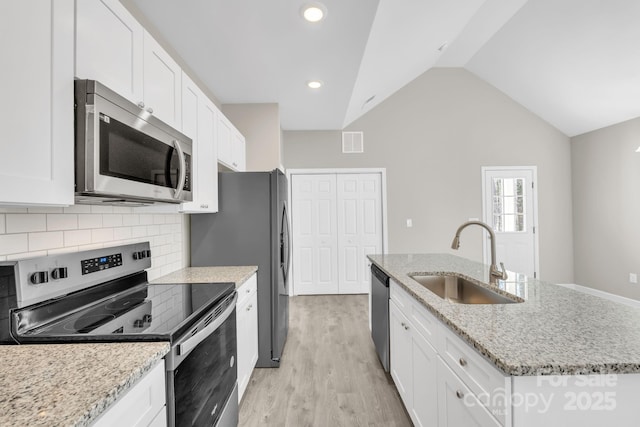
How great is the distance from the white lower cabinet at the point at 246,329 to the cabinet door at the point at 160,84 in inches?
44.7

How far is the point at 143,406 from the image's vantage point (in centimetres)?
89

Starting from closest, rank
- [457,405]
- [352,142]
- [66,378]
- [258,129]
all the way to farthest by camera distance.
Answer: [66,378] < [457,405] < [258,129] < [352,142]

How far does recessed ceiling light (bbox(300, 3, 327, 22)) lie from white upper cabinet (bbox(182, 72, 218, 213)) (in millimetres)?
870

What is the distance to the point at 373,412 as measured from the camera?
79.2 inches

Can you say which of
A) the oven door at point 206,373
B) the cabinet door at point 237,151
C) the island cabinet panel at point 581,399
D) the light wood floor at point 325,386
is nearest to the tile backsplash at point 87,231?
the oven door at point 206,373

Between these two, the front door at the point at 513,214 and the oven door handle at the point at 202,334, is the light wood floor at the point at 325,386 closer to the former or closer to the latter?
the oven door handle at the point at 202,334

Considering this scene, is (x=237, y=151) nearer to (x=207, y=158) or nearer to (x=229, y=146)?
(x=229, y=146)

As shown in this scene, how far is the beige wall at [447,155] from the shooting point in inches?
197

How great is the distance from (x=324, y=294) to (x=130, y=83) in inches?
168

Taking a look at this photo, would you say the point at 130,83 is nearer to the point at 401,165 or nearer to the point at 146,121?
the point at 146,121

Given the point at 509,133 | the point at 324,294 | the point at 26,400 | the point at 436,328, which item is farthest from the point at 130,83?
the point at 509,133

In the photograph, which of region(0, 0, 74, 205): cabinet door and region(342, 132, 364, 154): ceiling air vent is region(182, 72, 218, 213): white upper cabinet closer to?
region(0, 0, 74, 205): cabinet door

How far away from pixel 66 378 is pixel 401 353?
5.62 feet

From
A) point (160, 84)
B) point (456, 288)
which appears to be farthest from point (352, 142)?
point (160, 84)
